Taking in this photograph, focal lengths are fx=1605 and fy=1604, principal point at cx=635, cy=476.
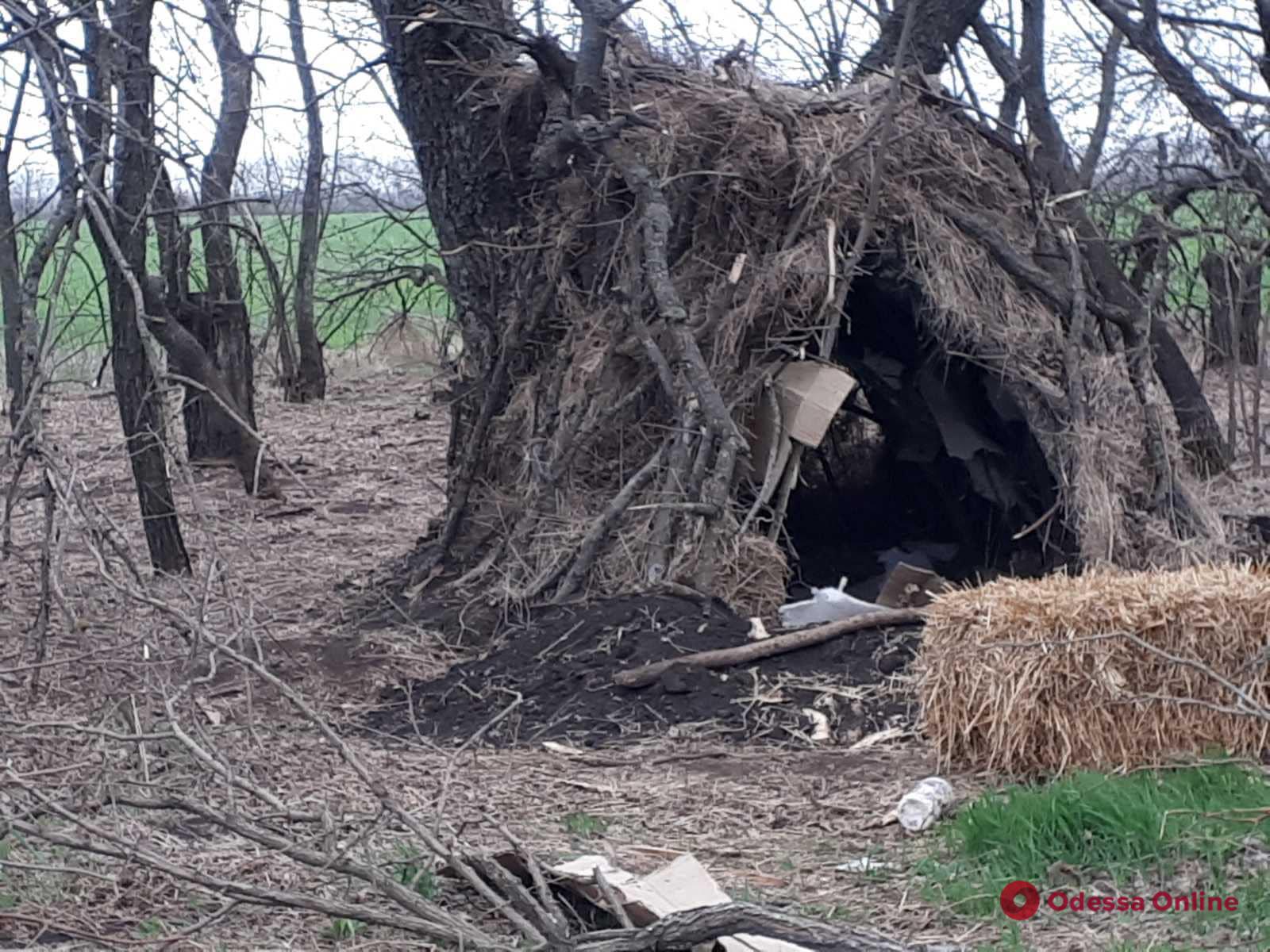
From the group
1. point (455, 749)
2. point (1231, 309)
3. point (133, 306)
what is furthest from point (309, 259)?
point (455, 749)

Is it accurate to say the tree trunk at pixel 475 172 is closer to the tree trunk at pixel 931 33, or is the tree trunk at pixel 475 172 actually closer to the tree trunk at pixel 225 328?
the tree trunk at pixel 931 33

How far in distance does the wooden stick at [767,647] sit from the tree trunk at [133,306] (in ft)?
7.98

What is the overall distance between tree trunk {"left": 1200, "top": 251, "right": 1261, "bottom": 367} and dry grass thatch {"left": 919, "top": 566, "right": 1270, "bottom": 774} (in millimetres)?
6377

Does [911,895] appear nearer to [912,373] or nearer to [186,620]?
[186,620]

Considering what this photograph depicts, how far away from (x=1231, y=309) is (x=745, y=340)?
5373 mm

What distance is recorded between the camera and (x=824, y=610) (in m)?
7.30

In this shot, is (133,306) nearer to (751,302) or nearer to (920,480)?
(751,302)

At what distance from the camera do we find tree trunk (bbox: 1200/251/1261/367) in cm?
1188

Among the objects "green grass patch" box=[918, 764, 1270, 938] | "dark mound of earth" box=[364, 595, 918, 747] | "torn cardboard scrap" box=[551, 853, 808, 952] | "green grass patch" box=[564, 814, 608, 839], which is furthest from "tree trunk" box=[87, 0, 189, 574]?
"green grass patch" box=[918, 764, 1270, 938]

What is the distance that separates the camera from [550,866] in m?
4.33

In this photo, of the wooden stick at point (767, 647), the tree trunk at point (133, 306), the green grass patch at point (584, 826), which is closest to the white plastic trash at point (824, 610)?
the wooden stick at point (767, 647)

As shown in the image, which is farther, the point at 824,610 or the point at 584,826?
the point at 824,610

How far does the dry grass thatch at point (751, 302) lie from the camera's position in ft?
25.4

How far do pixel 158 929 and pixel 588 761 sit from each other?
2254 millimetres
